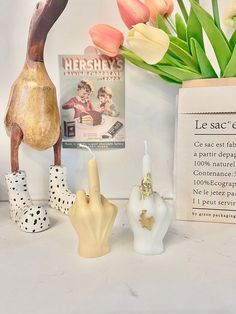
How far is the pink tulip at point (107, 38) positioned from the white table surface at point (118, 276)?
1.01ft

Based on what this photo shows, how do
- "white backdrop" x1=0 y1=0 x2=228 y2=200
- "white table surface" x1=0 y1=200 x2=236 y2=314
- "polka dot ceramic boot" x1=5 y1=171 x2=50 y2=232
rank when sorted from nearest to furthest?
"white table surface" x1=0 y1=200 x2=236 y2=314
"polka dot ceramic boot" x1=5 y1=171 x2=50 y2=232
"white backdrop" x1=0 y1=0 x2=228 y2=200

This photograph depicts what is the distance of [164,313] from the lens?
30 centimetres

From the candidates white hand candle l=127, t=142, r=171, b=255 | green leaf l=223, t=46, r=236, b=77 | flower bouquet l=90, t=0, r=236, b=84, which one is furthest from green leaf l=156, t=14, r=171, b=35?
white hand candle l=127, t=142, r=171, b=255

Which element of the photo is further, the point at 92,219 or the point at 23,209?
the point at 23,209

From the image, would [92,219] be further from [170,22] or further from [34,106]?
[170,22]

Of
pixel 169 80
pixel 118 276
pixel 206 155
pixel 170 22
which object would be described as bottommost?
pixel 118 276

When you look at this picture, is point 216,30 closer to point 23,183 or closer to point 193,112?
point 193,112

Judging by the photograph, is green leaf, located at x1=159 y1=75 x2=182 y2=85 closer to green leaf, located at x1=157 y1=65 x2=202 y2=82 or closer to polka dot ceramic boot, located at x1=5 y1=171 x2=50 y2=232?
green leaf, located at x1=157 y1=65 x2=202 y2=82

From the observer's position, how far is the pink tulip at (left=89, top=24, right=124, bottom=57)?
552 mm

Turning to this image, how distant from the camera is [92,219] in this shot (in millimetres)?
395

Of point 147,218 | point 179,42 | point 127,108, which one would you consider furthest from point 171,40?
point 147,218

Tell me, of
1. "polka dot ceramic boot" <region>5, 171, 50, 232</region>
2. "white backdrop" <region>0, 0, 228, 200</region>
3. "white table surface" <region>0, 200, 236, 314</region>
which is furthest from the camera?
"white backdrop" <region>0, 0, 228, 200</region>

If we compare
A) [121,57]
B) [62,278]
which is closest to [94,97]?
[121,57]

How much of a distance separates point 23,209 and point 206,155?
302 millimetres
